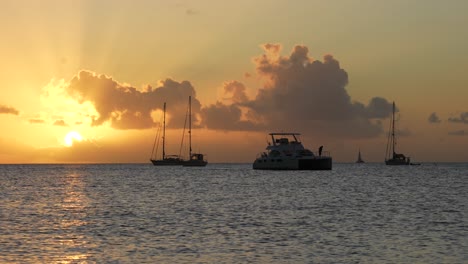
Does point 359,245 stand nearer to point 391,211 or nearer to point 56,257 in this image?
point 56,257

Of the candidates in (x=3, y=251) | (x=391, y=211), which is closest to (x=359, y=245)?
(x=3, y=251)

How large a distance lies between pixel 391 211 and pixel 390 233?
22.6 metres

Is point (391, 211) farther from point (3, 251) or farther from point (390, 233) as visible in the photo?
point (3, 251)

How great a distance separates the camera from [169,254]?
1609 inches

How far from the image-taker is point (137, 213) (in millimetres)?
70625

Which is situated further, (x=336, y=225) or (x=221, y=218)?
(x=221, y=218)

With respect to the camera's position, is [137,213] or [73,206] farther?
[73,206]

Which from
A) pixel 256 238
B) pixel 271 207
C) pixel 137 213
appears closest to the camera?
pixel 256 238

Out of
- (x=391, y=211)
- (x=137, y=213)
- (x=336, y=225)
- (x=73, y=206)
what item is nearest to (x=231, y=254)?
(x=336, y=225)

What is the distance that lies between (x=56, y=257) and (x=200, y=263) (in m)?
8.16

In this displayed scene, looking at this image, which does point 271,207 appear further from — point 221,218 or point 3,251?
point 3,251

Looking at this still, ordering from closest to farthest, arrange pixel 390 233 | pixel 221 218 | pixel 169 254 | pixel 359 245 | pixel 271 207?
pixel 169 254, pixel 359 245, pixel 390 233, pixel 221 218, pixel 271 207

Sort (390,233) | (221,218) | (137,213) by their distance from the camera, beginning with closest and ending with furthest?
(390,233), (221,218), (137,213)

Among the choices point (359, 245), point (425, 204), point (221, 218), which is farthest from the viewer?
point (425, 204)
